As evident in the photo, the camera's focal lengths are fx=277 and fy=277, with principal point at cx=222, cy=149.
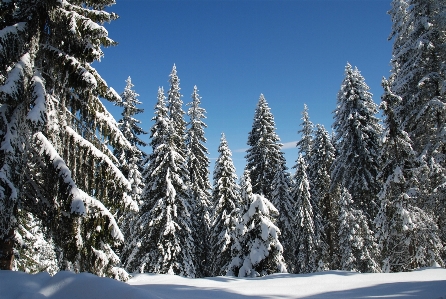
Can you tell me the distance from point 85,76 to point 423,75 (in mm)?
14869

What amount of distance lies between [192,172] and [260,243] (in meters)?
14.7

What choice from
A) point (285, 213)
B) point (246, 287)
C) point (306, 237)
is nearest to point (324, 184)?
point (285, 213)

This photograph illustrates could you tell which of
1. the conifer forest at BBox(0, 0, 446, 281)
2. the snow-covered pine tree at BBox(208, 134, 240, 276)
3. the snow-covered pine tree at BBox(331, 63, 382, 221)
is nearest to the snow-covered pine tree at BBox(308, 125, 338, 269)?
the conifer forest at BBox(0, 0, 446, 281)

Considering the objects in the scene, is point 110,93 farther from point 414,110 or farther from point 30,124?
point 414,110

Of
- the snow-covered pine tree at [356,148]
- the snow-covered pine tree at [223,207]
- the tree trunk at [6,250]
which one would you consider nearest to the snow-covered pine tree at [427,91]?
the snow-covered pine tree at [356,148]

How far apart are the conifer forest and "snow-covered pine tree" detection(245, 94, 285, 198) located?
0.15 meters

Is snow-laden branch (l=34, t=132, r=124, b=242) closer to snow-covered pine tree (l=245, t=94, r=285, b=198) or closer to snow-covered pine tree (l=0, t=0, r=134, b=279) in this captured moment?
snow-covered pine tree (l=0, t=0, r=134, b=279)

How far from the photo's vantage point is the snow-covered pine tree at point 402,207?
1308 cm

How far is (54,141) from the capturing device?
7473mm

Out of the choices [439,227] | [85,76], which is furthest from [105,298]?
[439,227]

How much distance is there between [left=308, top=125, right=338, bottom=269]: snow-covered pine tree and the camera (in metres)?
26.2

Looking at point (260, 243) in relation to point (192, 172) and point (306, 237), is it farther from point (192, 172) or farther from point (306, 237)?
point (192, 172)

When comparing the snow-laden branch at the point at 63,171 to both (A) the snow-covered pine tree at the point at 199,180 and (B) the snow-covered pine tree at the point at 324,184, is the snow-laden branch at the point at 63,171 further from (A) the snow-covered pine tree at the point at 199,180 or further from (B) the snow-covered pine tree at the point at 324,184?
(B) the snow-covered pine tree at the point at 324,184

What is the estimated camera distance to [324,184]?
2706 cm
